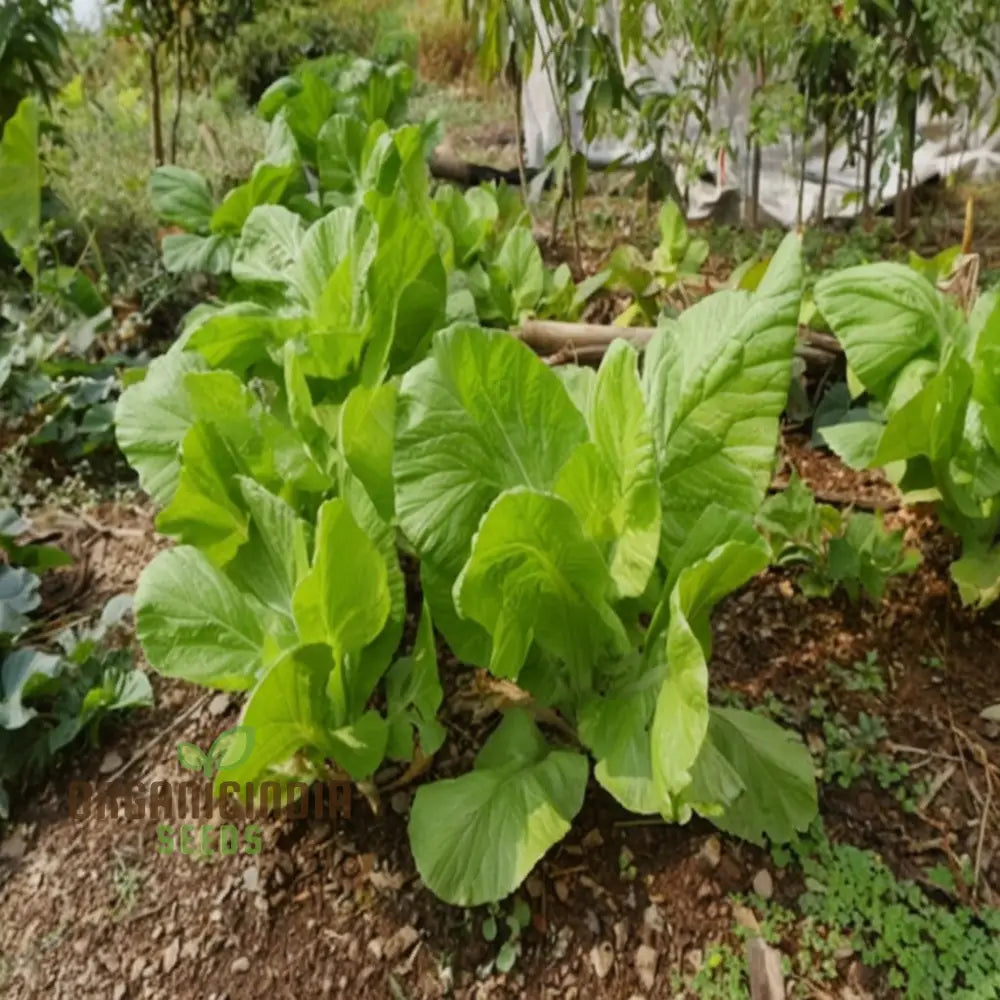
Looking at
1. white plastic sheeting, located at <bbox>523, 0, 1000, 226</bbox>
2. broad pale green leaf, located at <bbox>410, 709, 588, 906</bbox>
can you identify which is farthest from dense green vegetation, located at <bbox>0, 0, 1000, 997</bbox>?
white plastic sheeting, located at <bbox>523, 0, 1000, 226</bbox>

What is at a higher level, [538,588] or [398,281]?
[398,281]

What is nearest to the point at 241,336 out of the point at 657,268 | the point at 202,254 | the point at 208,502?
the point at 208,502

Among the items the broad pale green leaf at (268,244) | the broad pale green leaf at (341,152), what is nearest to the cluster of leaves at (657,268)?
the broad pale green leaf at (341,152)

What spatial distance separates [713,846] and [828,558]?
0.46 meters

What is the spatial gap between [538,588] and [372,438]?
0.84ft

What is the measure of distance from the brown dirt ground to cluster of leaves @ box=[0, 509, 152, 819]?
1.9 inches

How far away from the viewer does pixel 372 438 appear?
1067 mm

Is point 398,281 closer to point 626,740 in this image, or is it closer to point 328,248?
point 328,248

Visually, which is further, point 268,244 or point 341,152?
point 341,152

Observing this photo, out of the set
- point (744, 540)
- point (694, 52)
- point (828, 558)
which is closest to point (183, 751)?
point (744, 540)

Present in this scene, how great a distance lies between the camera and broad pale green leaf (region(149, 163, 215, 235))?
2.07 meters

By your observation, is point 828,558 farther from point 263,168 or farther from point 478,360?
point 263,168

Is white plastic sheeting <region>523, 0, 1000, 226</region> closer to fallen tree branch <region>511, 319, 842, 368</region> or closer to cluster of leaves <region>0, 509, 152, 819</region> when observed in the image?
fallen tree branch <region>511, 319, 842, 368</region>

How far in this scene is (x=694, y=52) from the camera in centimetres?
268
